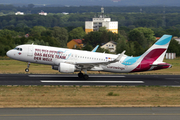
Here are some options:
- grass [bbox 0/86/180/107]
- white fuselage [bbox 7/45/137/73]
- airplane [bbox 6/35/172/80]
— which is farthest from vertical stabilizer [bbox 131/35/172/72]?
grass [bbox 0/86/180/107]

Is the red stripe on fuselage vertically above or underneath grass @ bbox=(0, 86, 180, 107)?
above

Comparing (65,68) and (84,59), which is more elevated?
(84,59)

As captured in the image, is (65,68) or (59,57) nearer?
(65,68)

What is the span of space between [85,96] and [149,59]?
17.1 metres

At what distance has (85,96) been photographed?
30.6m

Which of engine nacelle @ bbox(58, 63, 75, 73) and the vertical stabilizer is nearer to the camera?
engine nacelle @ bbox(58, 63, 75, 73)

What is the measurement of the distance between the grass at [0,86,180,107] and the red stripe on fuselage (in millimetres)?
8514

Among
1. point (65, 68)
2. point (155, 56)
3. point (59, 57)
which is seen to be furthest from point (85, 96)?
point (155, 56)

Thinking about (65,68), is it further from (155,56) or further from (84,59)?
(155,56)

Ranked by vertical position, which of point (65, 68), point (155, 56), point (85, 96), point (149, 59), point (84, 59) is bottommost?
point (85, 96)

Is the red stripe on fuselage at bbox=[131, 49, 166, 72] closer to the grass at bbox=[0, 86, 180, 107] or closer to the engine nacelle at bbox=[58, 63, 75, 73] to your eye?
the grass at bbox=[0, 86, 180, 107]

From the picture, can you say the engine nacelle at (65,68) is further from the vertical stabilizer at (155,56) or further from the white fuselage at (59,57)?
the vertical stabilizer at (155,56)

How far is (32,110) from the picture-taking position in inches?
953

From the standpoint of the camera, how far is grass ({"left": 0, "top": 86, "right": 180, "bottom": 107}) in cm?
2722
